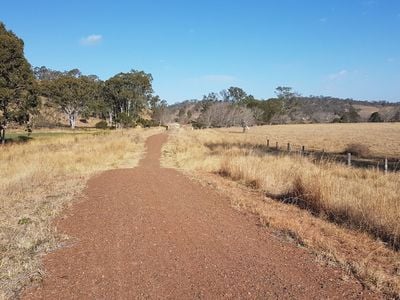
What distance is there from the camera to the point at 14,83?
123 feet

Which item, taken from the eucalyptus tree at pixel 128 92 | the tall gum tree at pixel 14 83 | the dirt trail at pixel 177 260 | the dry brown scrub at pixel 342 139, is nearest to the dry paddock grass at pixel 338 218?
the dirt trail at pixel 177 260

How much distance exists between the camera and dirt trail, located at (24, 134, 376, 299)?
4.32m

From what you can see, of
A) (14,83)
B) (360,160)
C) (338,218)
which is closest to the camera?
(338,218)

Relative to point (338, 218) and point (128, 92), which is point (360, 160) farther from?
point (128, 92)

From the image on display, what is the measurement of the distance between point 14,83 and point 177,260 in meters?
38.0

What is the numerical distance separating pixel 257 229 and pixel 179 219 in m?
1.52

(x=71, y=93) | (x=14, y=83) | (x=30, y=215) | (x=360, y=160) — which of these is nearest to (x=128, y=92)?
(x=71, y=93)

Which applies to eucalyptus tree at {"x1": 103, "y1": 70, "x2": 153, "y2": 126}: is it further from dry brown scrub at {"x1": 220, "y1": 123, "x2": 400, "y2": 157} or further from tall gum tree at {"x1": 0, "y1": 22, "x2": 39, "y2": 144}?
tall gum tree at {"x1": 0, "y1": 22, "x2": 39, "y2": 144}

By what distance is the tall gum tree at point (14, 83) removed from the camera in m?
36.0

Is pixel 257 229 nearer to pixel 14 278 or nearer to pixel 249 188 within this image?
pixel 14 278

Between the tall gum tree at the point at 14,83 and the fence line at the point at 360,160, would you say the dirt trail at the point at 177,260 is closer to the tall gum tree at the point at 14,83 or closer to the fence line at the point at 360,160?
the fence line at the point at 360,160

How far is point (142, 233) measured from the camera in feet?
21.0

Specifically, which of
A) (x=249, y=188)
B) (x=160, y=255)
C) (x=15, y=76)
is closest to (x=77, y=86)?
(x=15, y=76)

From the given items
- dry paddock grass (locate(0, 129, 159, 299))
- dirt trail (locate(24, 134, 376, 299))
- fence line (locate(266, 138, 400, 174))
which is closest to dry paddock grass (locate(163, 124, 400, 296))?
dirt trail (locate(24, 134, 376, 299))
